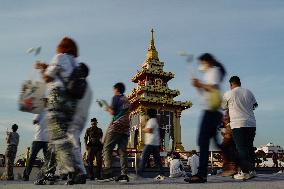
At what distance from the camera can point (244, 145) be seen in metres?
6.05

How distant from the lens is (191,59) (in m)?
5.86

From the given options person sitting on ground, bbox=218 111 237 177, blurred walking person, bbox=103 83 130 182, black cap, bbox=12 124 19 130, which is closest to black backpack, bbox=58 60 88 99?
blurred walking person, bbox=103 83 130 182

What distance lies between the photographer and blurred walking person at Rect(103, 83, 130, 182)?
21.3 ft

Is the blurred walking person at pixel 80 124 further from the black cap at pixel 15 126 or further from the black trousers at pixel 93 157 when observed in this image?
the black cap at pixel 15 126

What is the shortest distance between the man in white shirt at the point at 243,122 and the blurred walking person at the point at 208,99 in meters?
0.77

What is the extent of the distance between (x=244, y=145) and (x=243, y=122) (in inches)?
14.1

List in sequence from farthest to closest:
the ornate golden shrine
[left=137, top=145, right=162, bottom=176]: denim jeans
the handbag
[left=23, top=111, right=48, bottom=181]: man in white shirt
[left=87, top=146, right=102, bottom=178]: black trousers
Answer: the ornate golden shrine < [left=87, top=146, right=102, bottom=178]: black trousers < [left=137, top=145, right=162, bottom=176]: denim jeans < [left=23, top=111, right=48, bottom=181]: man in white shirt < the handbag

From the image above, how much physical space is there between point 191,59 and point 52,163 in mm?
2824

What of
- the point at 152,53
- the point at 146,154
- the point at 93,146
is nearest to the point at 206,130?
the point at 146,154

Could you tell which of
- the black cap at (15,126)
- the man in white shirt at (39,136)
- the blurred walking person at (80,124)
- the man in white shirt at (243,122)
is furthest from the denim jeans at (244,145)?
the black cap at (15,126)

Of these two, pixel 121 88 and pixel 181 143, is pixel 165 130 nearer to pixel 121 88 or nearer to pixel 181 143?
pixel 181 143

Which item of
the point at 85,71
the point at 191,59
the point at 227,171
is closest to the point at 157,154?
the point at 227,171

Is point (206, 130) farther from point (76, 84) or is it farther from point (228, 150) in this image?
point (76, 84)

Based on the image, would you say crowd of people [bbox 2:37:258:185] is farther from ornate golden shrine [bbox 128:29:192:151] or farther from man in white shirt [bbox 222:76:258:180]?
ornate golden shrine [bbox 128:29:192:151]
